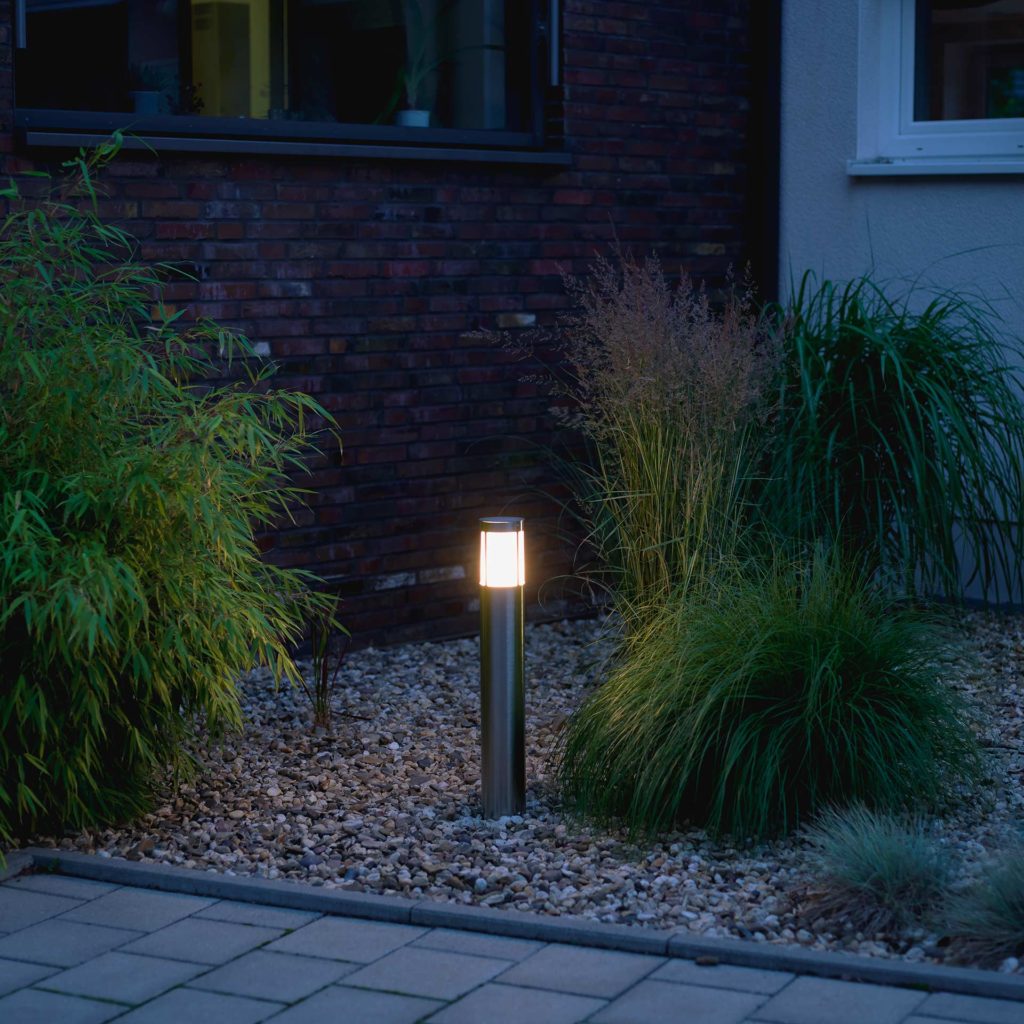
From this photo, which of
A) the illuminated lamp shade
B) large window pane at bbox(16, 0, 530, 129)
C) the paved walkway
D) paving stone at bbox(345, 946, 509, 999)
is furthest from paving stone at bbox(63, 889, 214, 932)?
large window pane at bbox(16, 0, 530, 129)

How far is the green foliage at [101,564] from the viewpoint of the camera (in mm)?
3561

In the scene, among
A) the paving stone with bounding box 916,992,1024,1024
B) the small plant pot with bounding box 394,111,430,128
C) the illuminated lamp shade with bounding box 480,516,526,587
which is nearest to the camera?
the paving stone with bounding box 916,992,1024,1024

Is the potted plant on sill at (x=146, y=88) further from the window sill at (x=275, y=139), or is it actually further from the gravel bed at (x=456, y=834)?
the gravel bed at (x=456, y=834)

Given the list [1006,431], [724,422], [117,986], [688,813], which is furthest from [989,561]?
[117,986]

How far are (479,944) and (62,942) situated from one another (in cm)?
82

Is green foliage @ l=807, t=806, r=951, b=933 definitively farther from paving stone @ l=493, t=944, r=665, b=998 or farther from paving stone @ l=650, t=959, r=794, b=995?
paving stone @ l=493, t=944, r=665, b=998

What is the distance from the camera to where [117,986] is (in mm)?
2971

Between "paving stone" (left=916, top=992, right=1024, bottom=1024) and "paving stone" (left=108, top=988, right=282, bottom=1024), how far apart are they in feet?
3.77

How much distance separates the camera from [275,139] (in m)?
5.46

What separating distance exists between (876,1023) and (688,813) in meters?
1.15

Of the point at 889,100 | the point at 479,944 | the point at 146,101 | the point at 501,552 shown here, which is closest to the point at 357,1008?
the point at 479,944

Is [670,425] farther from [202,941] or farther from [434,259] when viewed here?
[202,941]

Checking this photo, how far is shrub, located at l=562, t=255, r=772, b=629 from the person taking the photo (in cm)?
476

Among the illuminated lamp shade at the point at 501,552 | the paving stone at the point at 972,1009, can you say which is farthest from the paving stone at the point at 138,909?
the paving stone at the point at 972,1009
